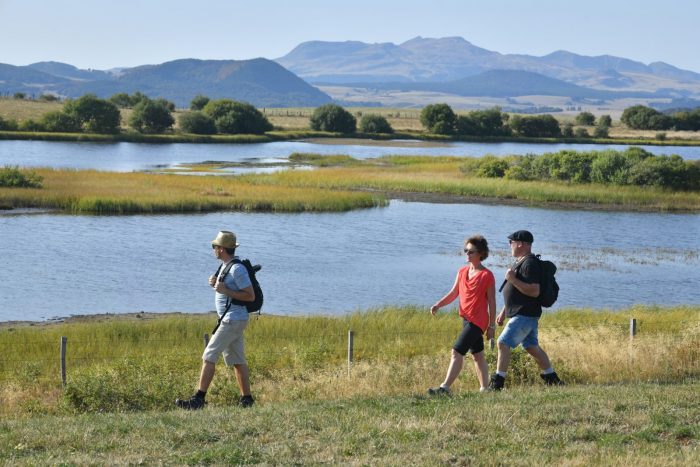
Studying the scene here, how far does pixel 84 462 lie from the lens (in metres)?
8.90

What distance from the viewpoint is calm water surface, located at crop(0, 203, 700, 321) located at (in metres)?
29.5

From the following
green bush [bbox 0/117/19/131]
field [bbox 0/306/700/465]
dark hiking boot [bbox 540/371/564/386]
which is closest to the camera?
field [bbox 0/306/700/465]

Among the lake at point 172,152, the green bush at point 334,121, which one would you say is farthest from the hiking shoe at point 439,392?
the green bush at point 334,121

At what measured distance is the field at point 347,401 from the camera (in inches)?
365

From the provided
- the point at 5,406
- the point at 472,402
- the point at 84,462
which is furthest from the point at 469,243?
the point at 5,406

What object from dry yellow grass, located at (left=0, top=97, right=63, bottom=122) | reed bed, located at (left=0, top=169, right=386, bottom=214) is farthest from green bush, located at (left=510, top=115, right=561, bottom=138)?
reed bed, located at (left=0, top=169, right=386, bottom=214)

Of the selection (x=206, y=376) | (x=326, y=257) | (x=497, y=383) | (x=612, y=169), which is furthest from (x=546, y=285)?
(x=612, y=169)

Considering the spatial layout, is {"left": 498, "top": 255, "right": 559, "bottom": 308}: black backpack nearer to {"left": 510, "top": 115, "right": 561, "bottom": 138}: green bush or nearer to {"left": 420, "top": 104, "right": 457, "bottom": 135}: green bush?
{"left": 420, "top": 104, "right": 457, "bottom": 135}: green bush

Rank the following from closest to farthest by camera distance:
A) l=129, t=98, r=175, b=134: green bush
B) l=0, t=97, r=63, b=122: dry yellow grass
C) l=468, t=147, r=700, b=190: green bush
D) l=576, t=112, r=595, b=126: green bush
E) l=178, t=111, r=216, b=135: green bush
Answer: l=468, t=147, r=700, b=190: green bush → l=129, t=98, r=175, b=134: green bush → l=178, t=111, r=216, b=135: green bush → l=0, t=97, r=63, b=122: dry yellow grass → l=576, t=112, r=595, b=126: green bush

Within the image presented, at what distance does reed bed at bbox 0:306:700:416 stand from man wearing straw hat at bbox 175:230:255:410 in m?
1.11

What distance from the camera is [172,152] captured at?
101250 mm

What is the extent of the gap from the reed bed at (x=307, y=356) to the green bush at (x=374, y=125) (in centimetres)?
11532

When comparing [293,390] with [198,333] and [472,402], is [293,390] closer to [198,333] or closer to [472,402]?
[472,402]

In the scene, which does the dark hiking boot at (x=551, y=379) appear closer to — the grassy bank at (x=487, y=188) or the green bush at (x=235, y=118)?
the grassy bank at (x=487, y=188)
